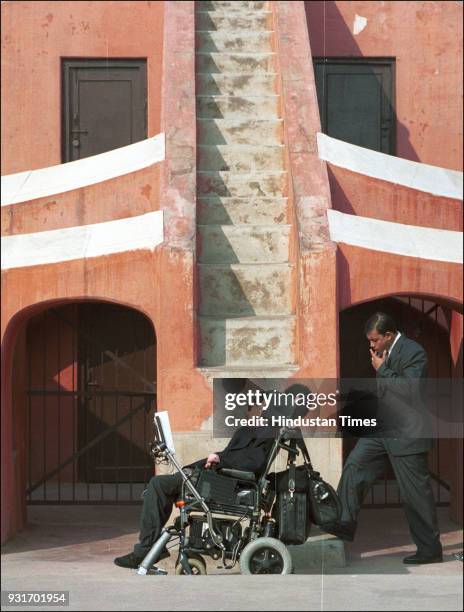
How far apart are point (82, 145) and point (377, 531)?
17.0 ft

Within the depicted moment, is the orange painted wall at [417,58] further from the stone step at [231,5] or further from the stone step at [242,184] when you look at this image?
the stone step at [242,184]

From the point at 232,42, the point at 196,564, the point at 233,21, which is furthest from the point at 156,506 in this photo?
the point at 233,21

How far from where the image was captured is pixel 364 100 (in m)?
11.7

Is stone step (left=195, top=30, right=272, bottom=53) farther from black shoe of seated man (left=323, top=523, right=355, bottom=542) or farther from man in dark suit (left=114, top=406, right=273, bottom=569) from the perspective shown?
man in dark suit (left=114, top=406, right=273, bottom=569)

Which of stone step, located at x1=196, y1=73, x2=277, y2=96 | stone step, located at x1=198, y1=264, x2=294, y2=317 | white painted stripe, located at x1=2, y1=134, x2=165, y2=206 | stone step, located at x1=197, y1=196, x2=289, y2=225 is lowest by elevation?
stone step, located at x1=198, y1=264, x2=294, y2=317

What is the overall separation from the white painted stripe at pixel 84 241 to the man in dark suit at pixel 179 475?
6.15 feet

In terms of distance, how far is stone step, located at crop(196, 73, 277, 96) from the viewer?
9203 mm

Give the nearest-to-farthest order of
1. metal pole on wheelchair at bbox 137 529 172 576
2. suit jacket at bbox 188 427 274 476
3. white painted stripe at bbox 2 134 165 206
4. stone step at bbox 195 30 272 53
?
metal pole on wheelchair at bbox 137 529 172 576, suit jacket at bbox 188 427 274 476, white painted stripe at bbox 2 134 165 206, stone step at bbox 195 30 272 53

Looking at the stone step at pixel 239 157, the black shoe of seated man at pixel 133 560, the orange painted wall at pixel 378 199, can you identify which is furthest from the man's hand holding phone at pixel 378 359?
the stone step at pixel 239 157

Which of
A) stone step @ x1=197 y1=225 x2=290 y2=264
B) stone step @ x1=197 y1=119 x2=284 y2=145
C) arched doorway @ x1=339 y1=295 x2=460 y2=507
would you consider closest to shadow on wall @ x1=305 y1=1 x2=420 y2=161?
arched doorway @ x1=339 y1=295 x2=460 y2=507

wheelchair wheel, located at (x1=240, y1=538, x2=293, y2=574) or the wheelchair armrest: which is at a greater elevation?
the wheelchair armrest

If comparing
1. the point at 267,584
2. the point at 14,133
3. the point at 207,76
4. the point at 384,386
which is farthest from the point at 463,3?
the point at 267,584

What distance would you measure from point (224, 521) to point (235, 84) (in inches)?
188

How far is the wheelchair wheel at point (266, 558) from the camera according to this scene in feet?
16.6
